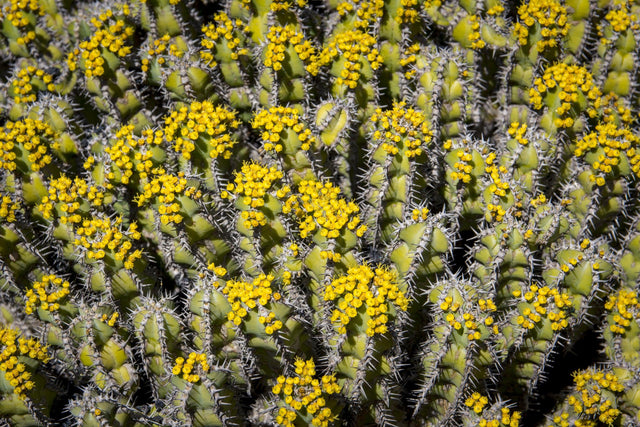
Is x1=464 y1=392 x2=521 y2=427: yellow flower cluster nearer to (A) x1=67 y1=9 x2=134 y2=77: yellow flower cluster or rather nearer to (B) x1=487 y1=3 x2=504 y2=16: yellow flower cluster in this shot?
(B) x1=487 y1=3 x2=504 y2=16: yellow flower cluster

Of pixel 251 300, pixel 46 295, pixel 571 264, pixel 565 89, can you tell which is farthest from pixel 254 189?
pixel 565 89

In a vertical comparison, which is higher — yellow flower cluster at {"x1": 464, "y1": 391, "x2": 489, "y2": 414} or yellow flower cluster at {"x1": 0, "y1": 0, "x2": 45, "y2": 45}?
yellow flower cluster at {"x1": 0, "y1": 0, "x2": 45, "y2": 45}

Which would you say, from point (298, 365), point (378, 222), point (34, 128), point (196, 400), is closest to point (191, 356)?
point (196, 400)

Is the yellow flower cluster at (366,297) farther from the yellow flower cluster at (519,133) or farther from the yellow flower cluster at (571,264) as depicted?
the yellow flower cluster at (519,133)

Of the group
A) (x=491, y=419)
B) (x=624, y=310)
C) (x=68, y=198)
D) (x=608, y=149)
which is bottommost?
(x=491, y=419)

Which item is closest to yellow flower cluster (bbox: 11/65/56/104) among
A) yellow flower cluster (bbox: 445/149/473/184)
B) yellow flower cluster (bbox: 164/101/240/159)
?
yellow flower cluster (bbox: 164/101/240/159)

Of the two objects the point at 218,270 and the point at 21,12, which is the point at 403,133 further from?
the point at 21,12

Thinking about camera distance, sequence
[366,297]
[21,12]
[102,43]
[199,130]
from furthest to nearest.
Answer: [21,12]
[102,43]
[199,130]
[366,297]
